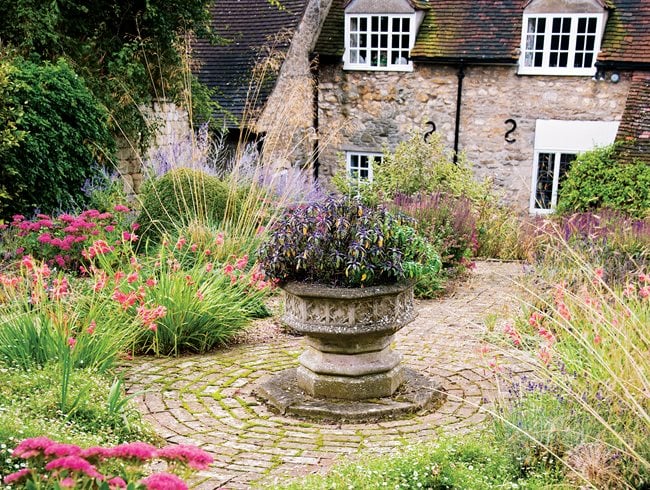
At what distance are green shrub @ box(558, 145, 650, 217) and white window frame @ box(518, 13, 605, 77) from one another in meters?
2.20

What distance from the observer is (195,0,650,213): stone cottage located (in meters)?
17.6

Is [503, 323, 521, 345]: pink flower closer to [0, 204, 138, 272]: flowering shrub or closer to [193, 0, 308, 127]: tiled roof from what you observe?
[0, 204, 138, 272]: flowering shrub

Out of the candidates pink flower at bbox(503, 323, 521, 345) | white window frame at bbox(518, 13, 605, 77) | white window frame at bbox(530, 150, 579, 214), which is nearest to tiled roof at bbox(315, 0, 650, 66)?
white window frame at bbox(518, 13, 605, 77)

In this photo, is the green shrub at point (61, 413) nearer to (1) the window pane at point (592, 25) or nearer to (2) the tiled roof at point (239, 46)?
(2) the tiled roof at point (239, 46)

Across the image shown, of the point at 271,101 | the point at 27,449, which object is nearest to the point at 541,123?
the point at 271,101

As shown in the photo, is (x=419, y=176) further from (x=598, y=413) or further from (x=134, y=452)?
(x=134, y=452)

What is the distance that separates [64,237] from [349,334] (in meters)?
4.65

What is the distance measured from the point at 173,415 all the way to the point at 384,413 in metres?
1.44

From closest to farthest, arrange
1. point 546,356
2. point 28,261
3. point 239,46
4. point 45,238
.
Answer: point 546,356 → point 28,261 → point 45,238 → point 239,46

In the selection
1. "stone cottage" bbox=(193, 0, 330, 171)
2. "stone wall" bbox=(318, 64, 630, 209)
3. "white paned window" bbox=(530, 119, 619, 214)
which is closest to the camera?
"white paned window" bbox=(530, 119, 619, 214)

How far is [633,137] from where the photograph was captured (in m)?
16.5

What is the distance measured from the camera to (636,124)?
16.6 metres

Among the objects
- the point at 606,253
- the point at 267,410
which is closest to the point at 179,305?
the point at 267,410

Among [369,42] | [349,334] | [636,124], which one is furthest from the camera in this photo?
[369,42]
